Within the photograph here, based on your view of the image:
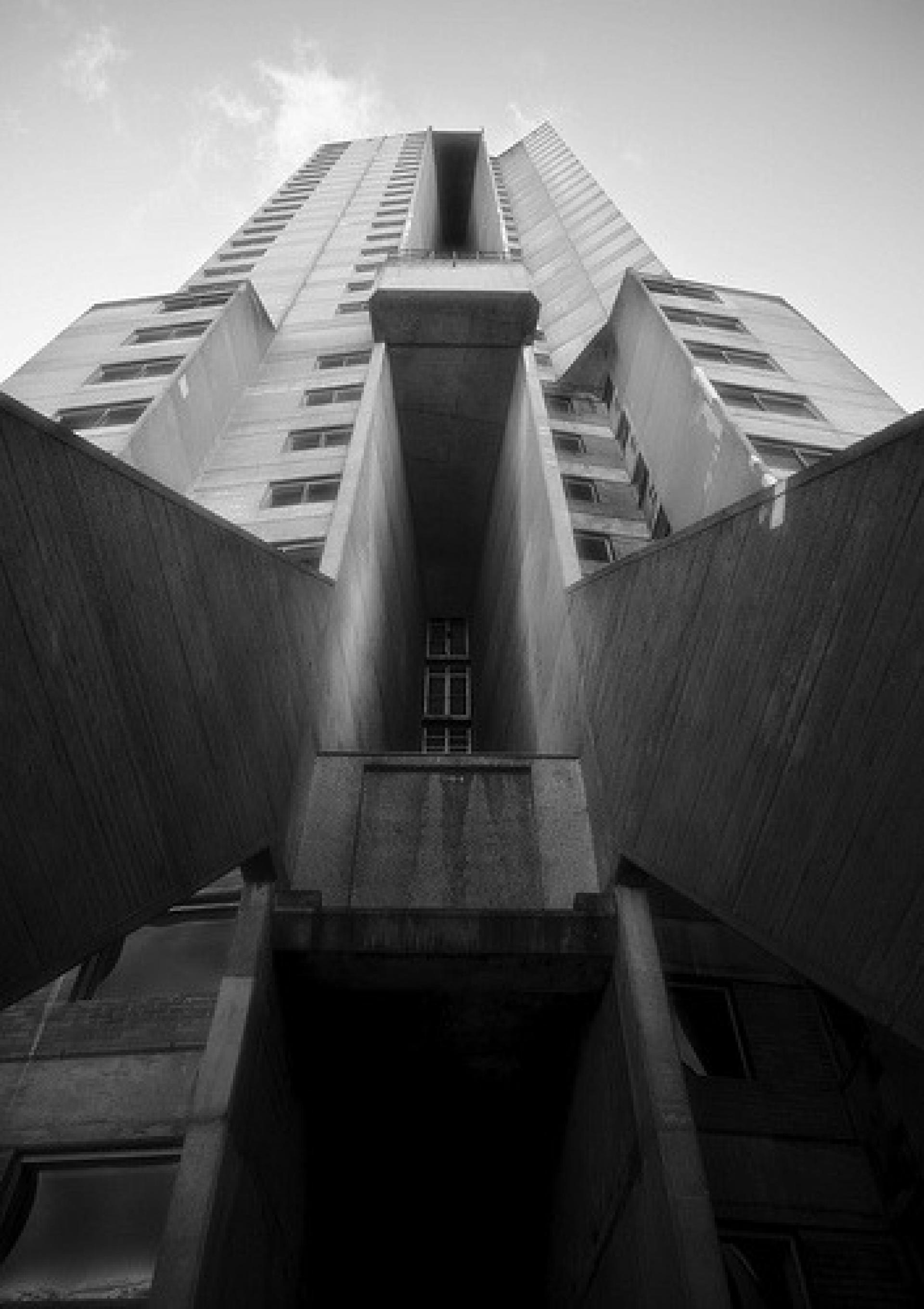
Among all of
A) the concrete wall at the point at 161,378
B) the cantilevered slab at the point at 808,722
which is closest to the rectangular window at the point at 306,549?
the concrete wall at the point at 161,378

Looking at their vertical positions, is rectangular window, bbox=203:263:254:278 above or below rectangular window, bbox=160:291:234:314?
above

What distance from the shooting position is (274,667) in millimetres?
8852

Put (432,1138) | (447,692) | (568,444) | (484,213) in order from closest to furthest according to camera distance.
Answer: (432,1138) → (568,444) → (447,692) → (484,213)

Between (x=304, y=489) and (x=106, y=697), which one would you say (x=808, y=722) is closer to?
(x=106, y=697)

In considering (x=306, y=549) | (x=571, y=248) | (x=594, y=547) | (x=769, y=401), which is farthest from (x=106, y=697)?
(x=571, y=248)

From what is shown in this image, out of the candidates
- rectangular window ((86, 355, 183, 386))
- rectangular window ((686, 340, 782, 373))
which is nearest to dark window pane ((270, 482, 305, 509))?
rectangular window ((86, 355, 183, 386))

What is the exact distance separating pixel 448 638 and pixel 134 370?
12.7 m

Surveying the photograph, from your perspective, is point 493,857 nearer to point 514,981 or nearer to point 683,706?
point 514,981

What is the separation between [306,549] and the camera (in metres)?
15.2

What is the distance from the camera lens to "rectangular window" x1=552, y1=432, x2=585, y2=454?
23.1m

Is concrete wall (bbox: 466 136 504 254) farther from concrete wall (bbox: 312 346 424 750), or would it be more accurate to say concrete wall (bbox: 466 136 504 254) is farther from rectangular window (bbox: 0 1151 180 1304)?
rectangular window (bbox: 0 1151 180 1304)

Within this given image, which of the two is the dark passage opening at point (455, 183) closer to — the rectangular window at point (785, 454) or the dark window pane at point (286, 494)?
the dark window pane at point (286, 494)

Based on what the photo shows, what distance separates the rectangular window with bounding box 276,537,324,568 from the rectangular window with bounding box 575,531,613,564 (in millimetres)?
5943

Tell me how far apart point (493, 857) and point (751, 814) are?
523 cm
